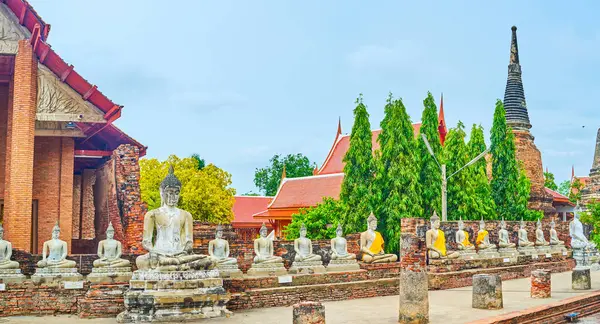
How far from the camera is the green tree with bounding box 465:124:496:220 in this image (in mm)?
25750

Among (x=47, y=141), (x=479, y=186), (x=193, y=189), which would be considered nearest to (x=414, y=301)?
(x=47, y=141)

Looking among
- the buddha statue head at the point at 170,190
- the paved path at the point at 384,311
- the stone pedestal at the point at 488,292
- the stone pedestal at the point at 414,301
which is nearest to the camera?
the stone pedestal at the point at 414,301

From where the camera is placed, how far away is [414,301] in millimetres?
10141

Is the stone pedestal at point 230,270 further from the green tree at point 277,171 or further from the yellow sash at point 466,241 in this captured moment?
the green tree at point 277,171

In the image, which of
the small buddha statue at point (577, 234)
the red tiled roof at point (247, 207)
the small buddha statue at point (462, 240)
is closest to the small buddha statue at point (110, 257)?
the small buddha statue at point (462, 240)

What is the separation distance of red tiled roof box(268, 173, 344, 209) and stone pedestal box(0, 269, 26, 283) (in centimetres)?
1801

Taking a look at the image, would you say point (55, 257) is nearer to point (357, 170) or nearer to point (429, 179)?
point (357, 170)

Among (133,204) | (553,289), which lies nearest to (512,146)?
(553,289)

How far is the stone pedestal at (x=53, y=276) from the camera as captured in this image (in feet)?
38.5

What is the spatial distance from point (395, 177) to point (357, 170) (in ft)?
4.46

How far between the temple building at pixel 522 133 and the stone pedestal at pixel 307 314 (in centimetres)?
2651

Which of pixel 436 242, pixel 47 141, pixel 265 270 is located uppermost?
pixel 47 141

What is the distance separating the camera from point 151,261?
10.5 m

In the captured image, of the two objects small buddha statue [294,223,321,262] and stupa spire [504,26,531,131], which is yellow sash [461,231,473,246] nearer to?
small buddha statue [294,223,321,262]
